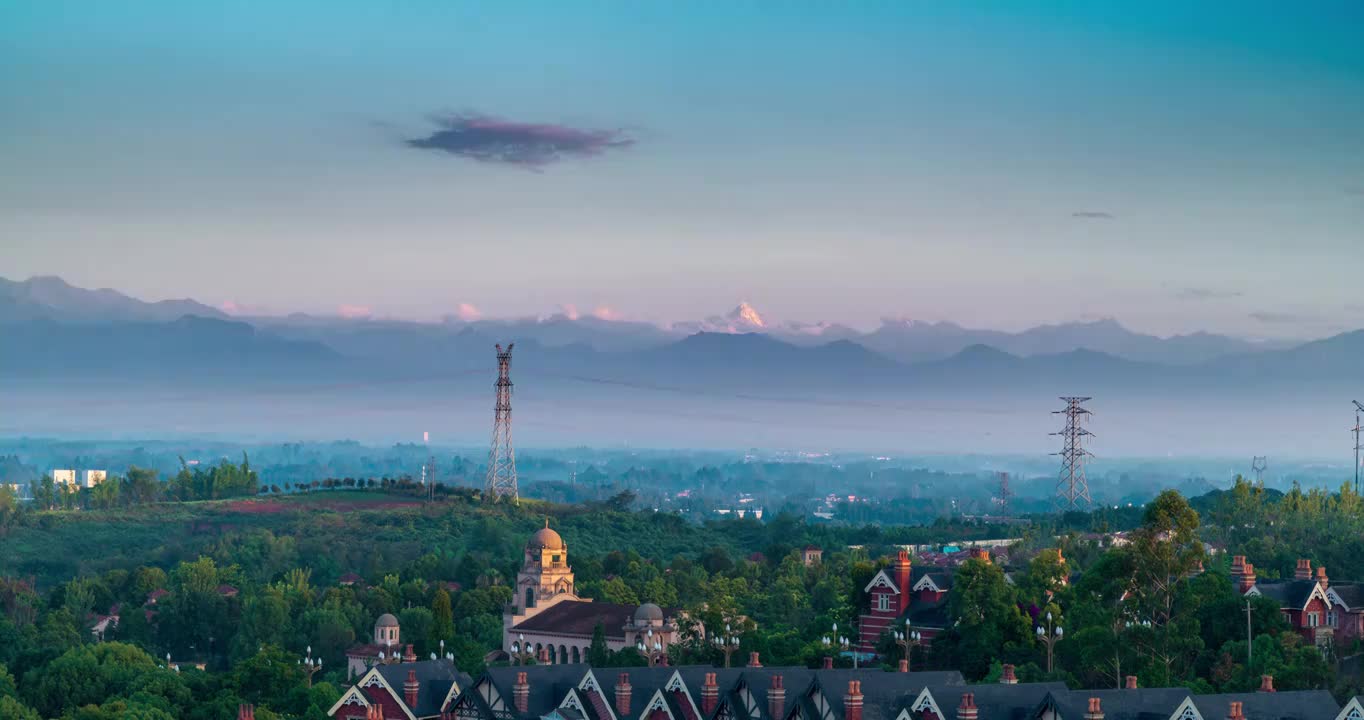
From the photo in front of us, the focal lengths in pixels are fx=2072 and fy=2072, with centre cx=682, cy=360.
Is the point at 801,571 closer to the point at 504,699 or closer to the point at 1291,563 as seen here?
the point at 1291,563

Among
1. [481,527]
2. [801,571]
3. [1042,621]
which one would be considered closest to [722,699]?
[1042,621]

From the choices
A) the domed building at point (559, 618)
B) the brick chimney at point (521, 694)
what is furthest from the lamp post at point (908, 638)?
the domed building at point (559, 618)

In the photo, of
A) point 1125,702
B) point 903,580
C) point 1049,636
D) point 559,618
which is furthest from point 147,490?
point 1125,702

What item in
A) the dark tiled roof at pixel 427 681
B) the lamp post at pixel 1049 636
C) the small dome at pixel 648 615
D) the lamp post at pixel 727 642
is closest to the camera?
the dark tiled roof at pixel 427 681

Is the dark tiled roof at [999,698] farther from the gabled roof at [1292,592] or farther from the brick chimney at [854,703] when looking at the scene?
the gabled roof at [1292,592]

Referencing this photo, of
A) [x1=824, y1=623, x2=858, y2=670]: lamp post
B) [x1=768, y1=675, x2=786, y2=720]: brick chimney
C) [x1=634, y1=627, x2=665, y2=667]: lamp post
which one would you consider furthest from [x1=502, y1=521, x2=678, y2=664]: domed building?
[x1=768, y1=675, x2=786, y2=720]: brick chimney

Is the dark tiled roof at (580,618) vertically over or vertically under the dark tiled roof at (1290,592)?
under

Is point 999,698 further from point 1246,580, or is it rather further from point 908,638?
point 1246,580
